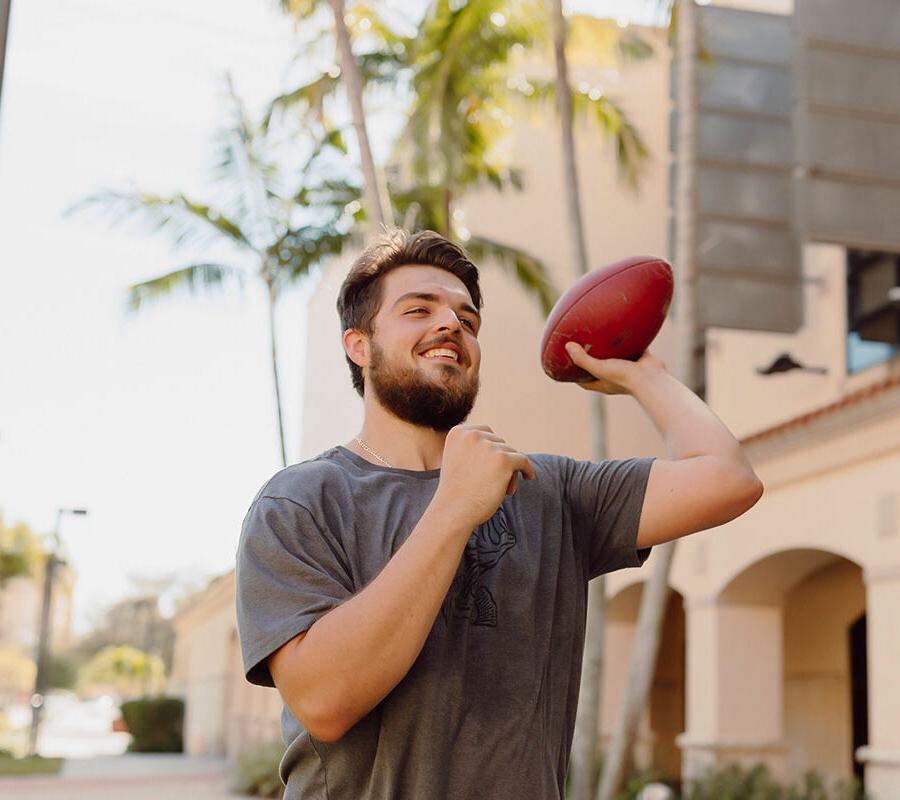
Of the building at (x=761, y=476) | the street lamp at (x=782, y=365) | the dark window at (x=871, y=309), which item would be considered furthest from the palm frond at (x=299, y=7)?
the dark window at (x=871, y=309)

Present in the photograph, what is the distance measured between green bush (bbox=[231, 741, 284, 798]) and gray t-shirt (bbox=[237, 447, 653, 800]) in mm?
16208

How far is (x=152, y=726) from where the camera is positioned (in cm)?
3581

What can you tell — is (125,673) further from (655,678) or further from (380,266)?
(380,266)

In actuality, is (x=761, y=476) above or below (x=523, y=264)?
below

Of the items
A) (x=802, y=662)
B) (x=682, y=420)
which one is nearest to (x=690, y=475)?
(x=682, y=420)

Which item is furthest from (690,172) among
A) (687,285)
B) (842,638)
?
(842,638)

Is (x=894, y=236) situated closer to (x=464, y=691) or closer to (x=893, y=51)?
(x=893, y=51)

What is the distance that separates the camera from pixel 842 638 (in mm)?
14562

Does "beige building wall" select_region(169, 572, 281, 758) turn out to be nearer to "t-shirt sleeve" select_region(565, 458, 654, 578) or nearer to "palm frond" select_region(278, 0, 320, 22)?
"palm frond" select_region(278, 0, 320, 22)

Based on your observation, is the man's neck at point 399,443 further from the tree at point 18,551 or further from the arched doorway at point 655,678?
the tree at point 18,551

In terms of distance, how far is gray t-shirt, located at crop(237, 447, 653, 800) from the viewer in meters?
2.17

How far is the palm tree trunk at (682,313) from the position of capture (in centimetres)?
971

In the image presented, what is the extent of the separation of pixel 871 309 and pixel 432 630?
1145cm

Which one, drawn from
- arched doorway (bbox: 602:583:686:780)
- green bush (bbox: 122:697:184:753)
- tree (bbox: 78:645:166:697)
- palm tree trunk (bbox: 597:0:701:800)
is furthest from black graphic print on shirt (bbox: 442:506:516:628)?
tree (bbox: 78:645:166:697)
